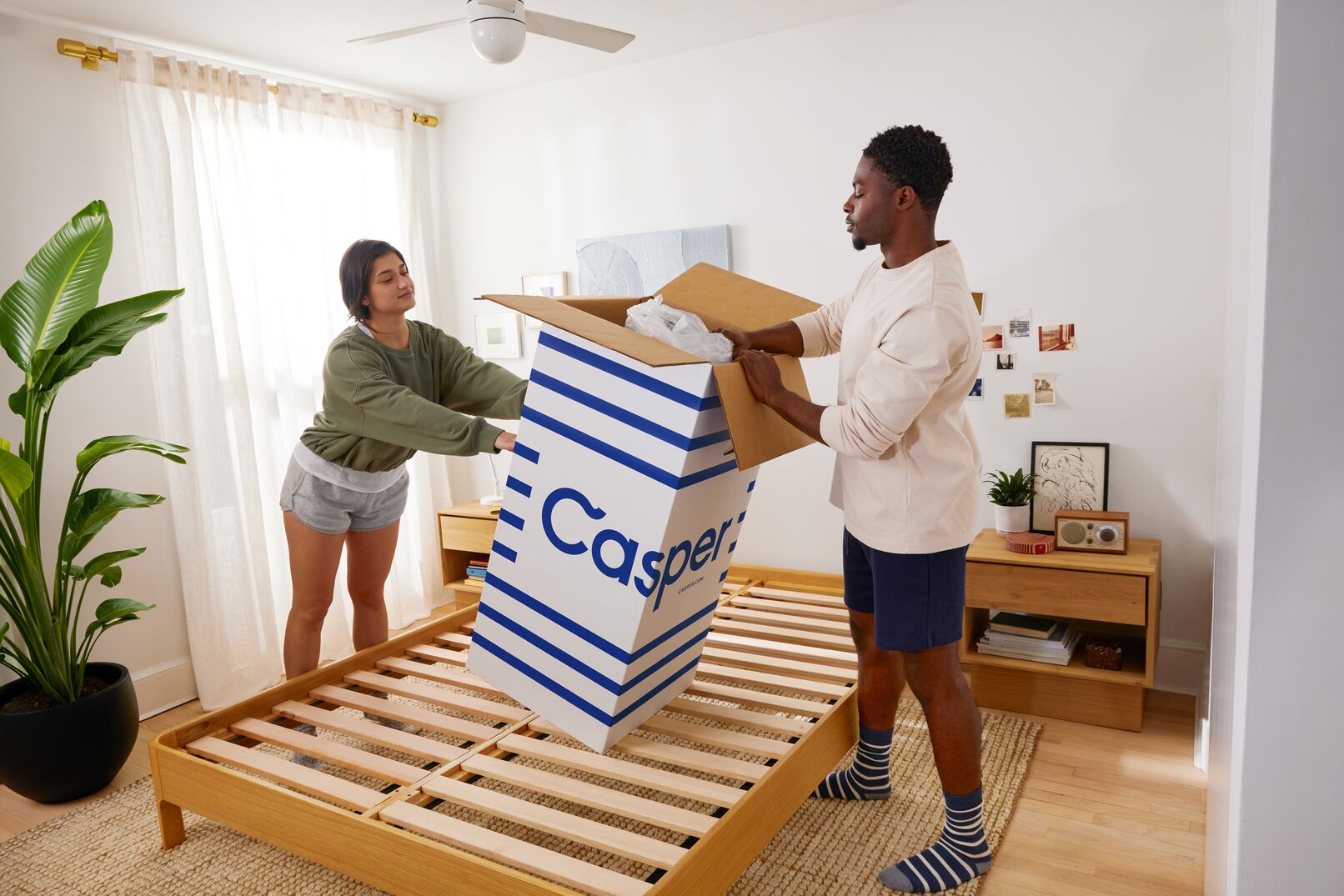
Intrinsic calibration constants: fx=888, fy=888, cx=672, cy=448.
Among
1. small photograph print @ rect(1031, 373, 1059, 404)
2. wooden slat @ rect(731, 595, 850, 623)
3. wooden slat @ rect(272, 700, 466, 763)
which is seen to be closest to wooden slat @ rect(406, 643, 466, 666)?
wooden slat @ rect(272, 700, 466, 763)

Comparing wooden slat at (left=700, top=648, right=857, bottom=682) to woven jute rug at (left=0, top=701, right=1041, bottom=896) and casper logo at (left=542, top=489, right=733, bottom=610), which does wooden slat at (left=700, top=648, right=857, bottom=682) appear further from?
casper logo at (left=542, top=489, right=733, bottom=610)

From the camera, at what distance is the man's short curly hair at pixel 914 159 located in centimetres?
164

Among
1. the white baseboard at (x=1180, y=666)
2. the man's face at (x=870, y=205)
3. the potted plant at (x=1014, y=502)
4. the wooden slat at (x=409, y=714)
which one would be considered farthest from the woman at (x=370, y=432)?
the white baseboard at (x=1180, y=666)

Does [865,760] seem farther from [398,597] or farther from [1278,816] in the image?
[398,597]

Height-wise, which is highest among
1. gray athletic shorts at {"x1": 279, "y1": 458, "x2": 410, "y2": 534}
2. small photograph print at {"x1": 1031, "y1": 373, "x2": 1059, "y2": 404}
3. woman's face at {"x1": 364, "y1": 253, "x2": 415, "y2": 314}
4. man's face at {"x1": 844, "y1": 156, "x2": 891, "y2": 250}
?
man's face at {"x1": 844, "y1": 156, "x2": 891, "y2": 250}

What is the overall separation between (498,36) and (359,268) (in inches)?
28.1

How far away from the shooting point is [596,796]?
5.83 ft

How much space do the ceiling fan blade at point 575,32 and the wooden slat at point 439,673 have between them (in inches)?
67.1

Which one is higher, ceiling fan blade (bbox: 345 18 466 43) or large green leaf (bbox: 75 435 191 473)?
ceiling fan blade (bbox: 345 18 466 43)

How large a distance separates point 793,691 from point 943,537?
0.84 metres

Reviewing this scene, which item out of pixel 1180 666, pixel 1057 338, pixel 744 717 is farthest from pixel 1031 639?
pixel 744 717

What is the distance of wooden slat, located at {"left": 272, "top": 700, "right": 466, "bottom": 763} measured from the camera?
2.03m

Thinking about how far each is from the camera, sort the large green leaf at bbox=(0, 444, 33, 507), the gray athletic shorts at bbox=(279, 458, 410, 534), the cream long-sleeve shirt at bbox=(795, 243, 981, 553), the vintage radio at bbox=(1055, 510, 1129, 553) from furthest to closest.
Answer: the vintage radio at bbox=(1055, 510, 1129, 553)
the gray athletic shorts at bbox=(279, 458, 410, 534)
the large green leaf at bbox=(0, 444, 33, 507)
the cream long-sleeve shirt at bbox=(795, 243, 981, 553)

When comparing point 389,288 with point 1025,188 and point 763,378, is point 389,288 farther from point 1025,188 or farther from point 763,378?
point 1025,188
